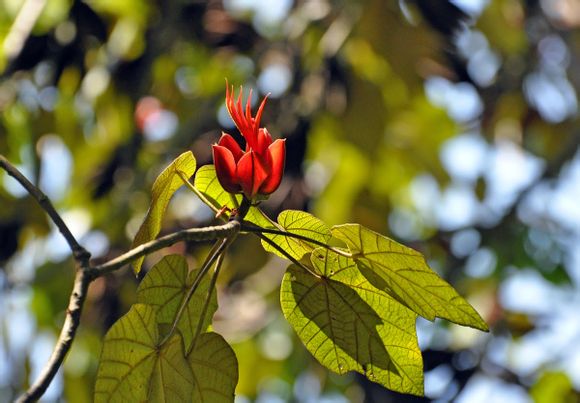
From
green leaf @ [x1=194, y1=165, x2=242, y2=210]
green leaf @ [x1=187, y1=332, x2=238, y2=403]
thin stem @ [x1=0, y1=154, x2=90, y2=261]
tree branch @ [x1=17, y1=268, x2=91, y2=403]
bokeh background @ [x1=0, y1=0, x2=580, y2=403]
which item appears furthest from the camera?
bokeh background @ [x1=0, y1=0, x2=580, y2=403]

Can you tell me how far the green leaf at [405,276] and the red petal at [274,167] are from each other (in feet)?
0.21

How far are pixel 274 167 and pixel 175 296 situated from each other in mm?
143

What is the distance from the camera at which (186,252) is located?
10.4ft

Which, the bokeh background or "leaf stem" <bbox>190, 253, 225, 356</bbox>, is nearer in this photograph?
"leaf stem" <bbox>190, 253, 225, 356</bbox>

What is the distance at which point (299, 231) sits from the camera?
41.2 inches

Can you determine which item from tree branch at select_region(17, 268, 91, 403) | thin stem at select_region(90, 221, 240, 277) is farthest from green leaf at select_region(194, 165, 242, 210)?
tree branch at select_region(17, 268, 91, 403)

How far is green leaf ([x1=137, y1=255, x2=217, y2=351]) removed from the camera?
1032 millimetres

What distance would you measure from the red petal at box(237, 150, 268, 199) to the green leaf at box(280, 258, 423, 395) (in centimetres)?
8

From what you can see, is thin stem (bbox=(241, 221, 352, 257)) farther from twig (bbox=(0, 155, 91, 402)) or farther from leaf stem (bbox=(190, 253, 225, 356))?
twig (bbox=(0, 155, 91, 402))

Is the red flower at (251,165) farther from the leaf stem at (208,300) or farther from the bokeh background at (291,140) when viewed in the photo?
the bokeh background at (291,140)

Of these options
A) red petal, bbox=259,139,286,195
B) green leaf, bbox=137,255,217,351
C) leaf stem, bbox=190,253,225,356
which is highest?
red petal, bbox=259,139,286,195

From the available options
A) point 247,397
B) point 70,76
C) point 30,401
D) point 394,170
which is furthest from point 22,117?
point 30,401

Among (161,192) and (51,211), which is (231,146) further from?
(51,211)

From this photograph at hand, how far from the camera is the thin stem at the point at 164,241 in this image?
823 millimetres
